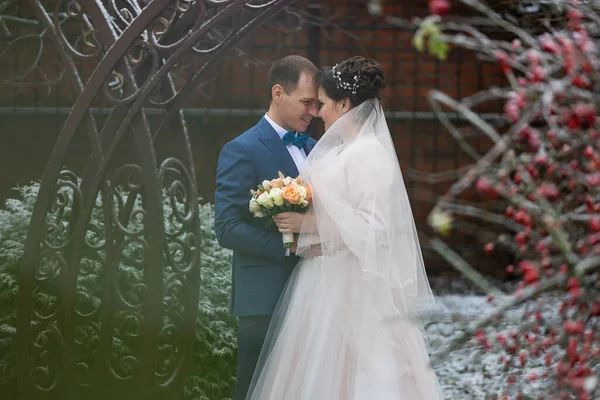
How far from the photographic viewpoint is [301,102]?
4.21 m

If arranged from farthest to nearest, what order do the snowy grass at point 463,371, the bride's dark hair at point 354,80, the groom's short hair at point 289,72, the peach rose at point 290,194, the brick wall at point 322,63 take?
Answer: the brick wall at point 322,63 < the snowy grass at point 463,371 < the groom's short hair at point 289,72 < the bride's dark hair at point 354,80 < the peach rose at point 290,194

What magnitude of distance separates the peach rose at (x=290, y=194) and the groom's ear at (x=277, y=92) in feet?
1.79

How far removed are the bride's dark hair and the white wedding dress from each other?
0.06 m

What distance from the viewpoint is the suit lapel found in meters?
4.20

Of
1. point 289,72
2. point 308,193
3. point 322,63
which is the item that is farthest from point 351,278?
point 322,63

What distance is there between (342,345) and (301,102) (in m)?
1.06

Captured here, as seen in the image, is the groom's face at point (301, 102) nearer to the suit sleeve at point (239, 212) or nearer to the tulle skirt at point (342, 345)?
the suit sleeve at point (239, 212)

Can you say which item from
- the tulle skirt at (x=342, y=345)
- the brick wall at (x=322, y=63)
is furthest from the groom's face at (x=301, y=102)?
the brick wall at (x=322, y=63)

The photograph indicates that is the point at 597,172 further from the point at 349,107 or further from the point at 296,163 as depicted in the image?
the point at 296,163

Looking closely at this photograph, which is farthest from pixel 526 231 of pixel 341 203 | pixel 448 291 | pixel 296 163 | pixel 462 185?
pixel 448 291

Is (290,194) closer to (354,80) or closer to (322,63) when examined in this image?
(354,80)

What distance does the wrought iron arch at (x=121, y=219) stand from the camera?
167 inches

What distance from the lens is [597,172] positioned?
6.33 ft

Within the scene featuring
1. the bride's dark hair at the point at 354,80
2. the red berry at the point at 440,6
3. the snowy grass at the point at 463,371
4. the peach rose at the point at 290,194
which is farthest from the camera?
the snowy grass at the point at 463,371
